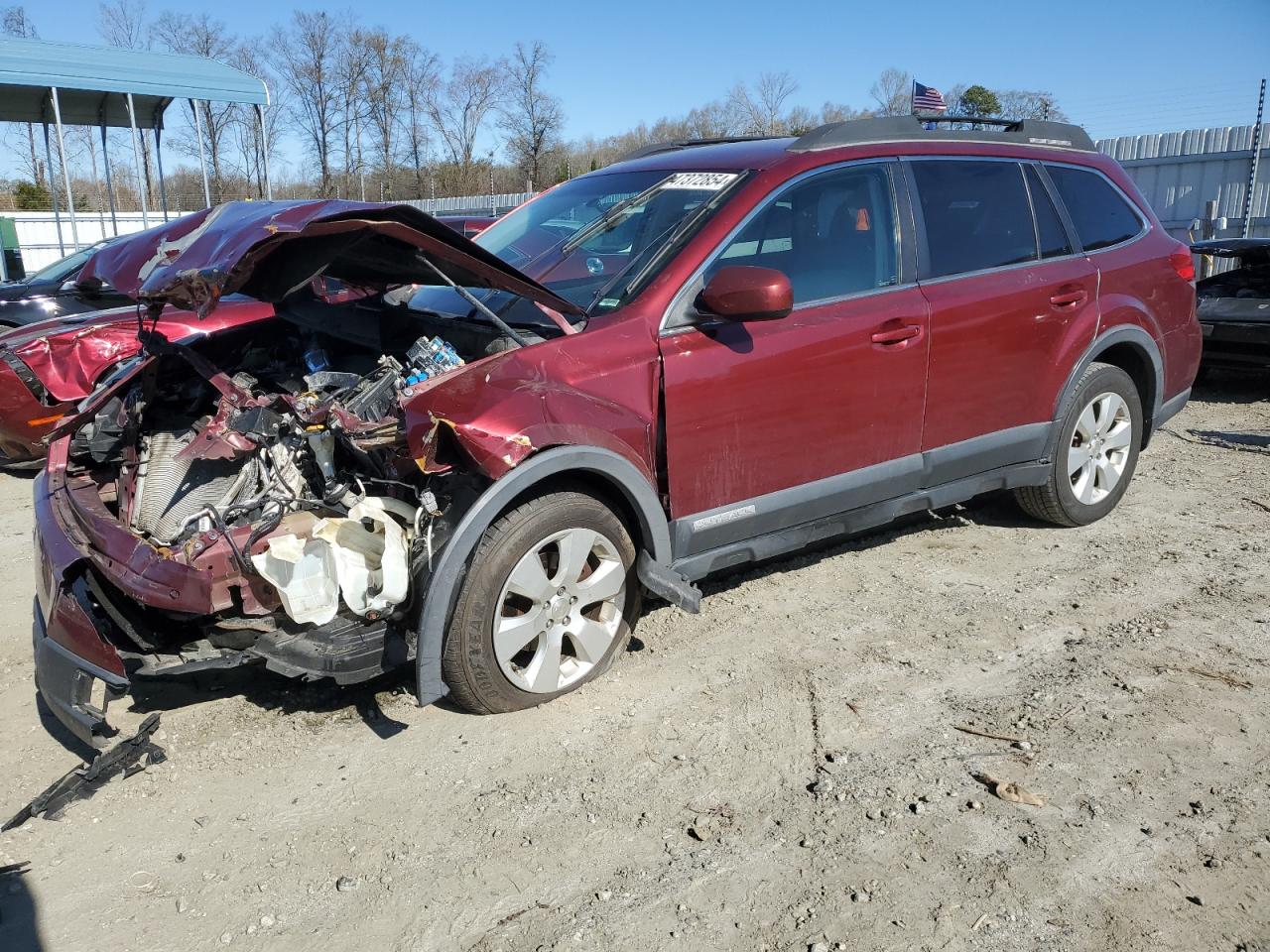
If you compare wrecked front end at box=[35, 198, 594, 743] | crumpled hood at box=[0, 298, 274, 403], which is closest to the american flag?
wrecked front end at box=[35, 198, 594, 743]


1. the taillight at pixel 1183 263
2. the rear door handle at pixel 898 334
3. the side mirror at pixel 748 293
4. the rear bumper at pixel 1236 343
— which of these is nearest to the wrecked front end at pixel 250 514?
the side mirror at pixel 748 293

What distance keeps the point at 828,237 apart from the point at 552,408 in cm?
157

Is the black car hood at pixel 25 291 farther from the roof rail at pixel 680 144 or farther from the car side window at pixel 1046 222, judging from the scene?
the car side window at pixel 1046 222

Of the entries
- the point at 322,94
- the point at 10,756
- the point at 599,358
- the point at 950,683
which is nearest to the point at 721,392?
the point at 599,358

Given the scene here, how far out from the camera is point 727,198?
3.85 m

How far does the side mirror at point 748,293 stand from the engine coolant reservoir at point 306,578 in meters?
1.62

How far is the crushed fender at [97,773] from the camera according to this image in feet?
9.86

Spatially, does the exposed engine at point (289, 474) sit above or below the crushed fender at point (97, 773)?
above

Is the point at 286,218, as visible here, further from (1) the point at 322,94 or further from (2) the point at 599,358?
(1) the point at 322,94

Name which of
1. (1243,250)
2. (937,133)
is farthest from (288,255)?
(1243,250)

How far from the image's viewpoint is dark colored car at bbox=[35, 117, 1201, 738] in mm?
3133

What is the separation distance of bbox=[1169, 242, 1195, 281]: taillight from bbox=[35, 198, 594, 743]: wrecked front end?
152 inches

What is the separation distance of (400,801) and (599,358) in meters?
1.61

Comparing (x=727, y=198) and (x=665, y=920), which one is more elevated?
(x=727, y=198)
